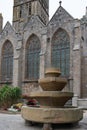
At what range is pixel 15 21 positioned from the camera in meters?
49.8

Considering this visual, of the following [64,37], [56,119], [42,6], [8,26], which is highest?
[42,6]

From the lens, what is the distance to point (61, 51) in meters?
28.9

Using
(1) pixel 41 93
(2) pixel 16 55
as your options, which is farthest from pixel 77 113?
(2) pixel 16 55

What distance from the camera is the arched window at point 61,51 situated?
2820cm

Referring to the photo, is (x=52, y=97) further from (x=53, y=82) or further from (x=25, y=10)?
(x=25, y=10)

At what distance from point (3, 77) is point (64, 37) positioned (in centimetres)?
1102

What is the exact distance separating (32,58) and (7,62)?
180 inches

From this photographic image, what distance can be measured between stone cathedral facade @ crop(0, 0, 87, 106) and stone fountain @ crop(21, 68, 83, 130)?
52.1 ft

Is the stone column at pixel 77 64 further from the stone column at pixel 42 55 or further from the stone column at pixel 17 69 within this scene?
the stone column at pixel 17 69

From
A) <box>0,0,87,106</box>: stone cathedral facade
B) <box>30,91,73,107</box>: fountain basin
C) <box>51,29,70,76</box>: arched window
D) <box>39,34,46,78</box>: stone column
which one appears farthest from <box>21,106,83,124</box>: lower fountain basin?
→ <box>39,34,46,78</box>: stone column

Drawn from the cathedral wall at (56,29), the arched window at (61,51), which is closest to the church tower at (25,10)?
the cathedral wall at (56,29)

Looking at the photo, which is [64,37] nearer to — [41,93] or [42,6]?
[41,93]

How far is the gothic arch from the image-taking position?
1294 inches

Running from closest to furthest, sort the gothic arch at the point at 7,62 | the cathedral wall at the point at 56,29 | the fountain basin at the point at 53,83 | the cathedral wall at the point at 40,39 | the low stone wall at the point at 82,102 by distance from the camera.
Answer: the fountain basin at the point at 53,83 → the low stone wall at the point at 82,102 → the cathedral wall at the point at 56,29 → the cathedral wall at the point at 40,39 → the gothic arch at the point at 7,62
